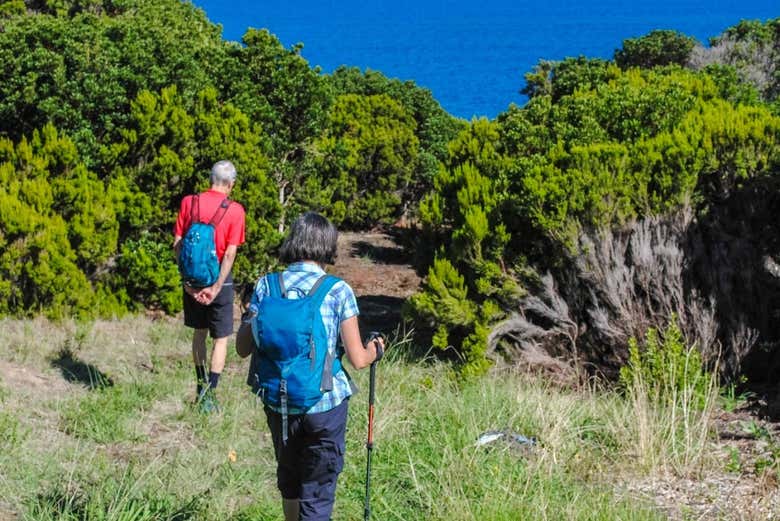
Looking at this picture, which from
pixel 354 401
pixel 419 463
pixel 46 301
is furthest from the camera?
pixel 46 301

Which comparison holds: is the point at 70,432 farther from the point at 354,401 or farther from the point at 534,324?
the point at 534,324

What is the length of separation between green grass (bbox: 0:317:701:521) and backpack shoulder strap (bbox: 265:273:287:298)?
124 centimetres

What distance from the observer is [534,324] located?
8219 millimetres

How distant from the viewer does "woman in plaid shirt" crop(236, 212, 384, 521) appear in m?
4.00

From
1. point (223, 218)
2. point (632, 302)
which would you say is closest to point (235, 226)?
point (223, 218)

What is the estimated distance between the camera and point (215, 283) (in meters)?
6.39

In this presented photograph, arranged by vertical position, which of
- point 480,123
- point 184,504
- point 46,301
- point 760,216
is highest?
point 480,123

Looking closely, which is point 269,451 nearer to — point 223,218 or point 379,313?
point 223,218

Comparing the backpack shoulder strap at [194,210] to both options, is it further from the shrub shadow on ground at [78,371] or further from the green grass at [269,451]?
the shrub shadow on ground at [78,371]

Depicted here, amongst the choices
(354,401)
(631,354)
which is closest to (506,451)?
(354,401)

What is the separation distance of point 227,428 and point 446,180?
408 centimetres

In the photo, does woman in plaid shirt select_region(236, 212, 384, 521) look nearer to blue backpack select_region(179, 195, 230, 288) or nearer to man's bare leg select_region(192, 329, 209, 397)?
blue backpack select_region(179, 195, 230, 288)

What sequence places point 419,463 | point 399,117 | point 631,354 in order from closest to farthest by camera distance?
1. point 419,463
2. point 631,354
3. point 399,117

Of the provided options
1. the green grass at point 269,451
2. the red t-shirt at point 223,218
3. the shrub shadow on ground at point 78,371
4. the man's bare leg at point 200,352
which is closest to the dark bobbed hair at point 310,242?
the green grass at point 269,451
